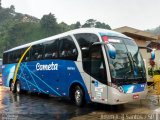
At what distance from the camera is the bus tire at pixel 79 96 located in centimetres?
1238

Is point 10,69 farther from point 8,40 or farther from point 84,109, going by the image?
point 8,40

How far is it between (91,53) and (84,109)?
7.78 feet

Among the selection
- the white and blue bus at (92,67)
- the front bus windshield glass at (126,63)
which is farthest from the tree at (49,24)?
the front bus windshield glass at (126,63)

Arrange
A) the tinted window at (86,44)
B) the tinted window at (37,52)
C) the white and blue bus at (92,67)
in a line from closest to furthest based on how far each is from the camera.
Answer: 1. the white and blue bus at (92,67)
2. the tinted window at (86,44)
3. the tinted window at (37,52)

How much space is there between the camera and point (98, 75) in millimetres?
11344

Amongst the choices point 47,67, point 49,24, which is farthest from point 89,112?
point 49,24

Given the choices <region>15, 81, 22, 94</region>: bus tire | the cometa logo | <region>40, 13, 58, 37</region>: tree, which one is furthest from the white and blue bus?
<region>40, 13, 58, 37</region>: tree

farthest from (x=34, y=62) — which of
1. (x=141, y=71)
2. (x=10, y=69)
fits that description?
(x=141, y=71)

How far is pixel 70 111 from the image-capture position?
11.6 m

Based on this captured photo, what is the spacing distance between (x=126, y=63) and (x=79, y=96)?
2.69 metres

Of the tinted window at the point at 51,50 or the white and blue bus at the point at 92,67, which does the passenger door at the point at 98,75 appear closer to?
the white and blue bus at the point at 92,67

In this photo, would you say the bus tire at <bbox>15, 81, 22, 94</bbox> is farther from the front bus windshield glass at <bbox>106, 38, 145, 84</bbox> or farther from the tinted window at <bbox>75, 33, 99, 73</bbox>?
the front bus windshield glass at <bbox>106, 38, 145, 84</bbox>

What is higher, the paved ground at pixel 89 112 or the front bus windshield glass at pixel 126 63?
the front bus windshield glass at pixel 126 63

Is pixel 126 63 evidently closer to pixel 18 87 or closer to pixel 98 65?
pixel 98 65
